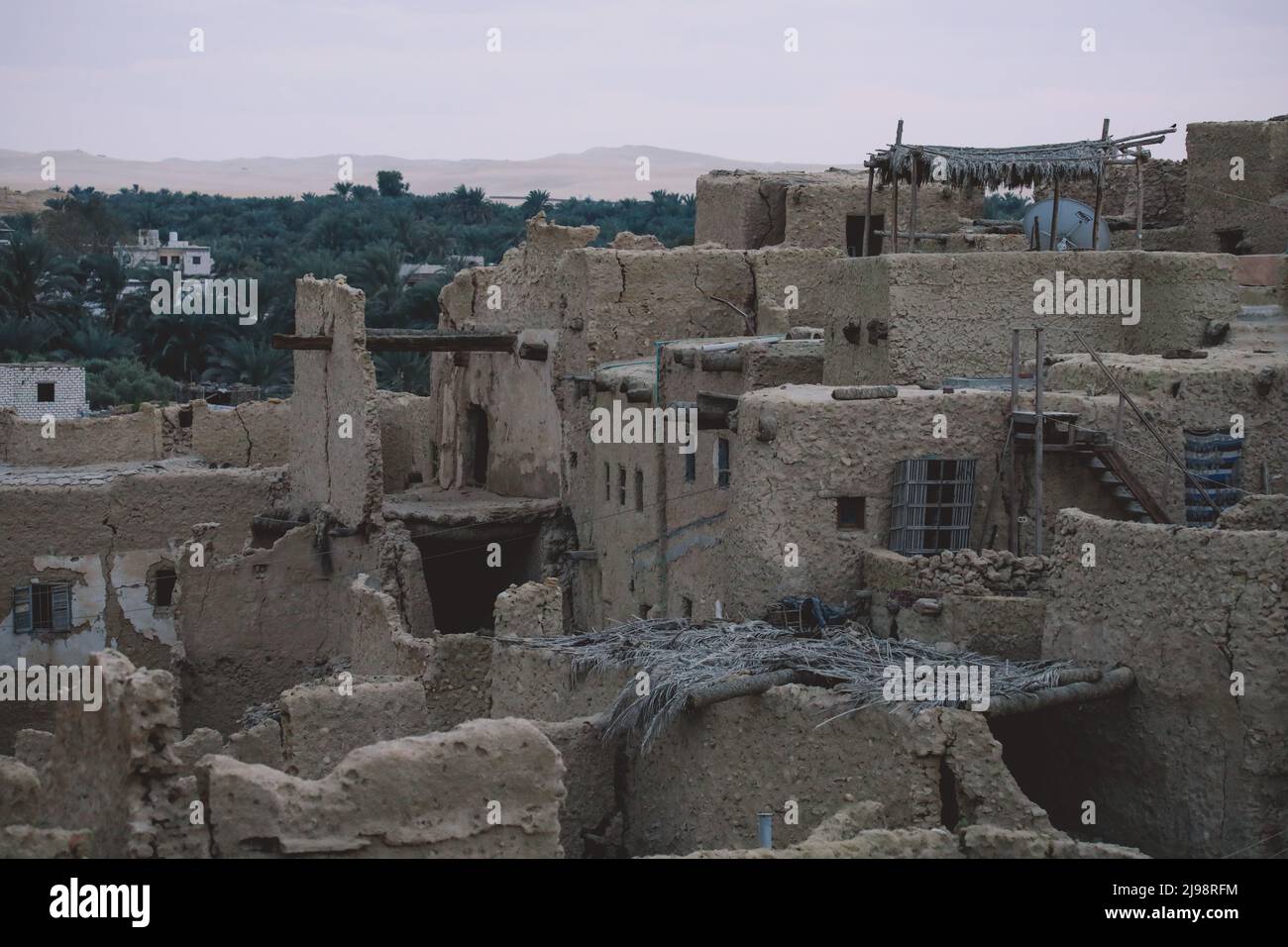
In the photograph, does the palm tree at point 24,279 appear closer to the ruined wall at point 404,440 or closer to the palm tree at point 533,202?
the ruined wall at point 404,440

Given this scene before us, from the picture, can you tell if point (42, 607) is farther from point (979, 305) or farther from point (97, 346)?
point (97, 346)

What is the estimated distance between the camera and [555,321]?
32594mm

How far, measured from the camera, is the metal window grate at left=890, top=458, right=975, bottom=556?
22891mm

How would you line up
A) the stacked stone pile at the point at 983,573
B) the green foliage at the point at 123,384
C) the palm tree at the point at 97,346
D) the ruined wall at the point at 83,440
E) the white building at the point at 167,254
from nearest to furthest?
the stacked stone pile at the point at 983,573 < the ruined wall at the point at 83,440 < the green foliage at the point at 123,384 < the palm tree at the point at 97,346 < the white building at the point at 167,254

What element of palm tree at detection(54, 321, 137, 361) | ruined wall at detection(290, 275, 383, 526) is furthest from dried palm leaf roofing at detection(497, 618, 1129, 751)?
palm tree at detection(54, 321, 137, 361)

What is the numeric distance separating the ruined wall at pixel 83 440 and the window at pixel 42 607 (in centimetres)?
408

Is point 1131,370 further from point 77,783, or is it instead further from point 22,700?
point 22,700

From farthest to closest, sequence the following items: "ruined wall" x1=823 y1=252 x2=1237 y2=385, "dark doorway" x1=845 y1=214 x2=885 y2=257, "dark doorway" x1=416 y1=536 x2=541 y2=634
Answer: "dark doorway" x1=845 y1=214 x2=885 y2=257 → "dark doorway" x1=416 y1=536 x2=541 y2=634 → "ruined wall" x1=823 y1=252 x2=1237 y2=385

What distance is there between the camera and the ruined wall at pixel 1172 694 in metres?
17.9

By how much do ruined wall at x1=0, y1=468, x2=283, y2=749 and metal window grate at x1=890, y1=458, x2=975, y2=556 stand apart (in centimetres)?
1402

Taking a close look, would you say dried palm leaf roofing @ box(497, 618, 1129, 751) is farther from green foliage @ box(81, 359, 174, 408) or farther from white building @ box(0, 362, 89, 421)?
green foliage @ box(81, 359, 174, 408)

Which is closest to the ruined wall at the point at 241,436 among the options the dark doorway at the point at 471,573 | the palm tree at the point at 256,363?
the dark doorway at the point at 471,573

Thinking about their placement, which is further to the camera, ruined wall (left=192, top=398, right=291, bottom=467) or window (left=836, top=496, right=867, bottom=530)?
ruined wall (left=192, top=398, right=291, bottom=467)

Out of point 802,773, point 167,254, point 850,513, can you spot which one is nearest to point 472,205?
point 167,254
